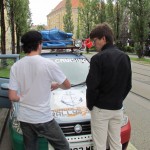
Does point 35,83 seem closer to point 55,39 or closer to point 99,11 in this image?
point 55,39

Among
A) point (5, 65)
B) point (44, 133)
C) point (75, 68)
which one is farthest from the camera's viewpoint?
point (5, 65)

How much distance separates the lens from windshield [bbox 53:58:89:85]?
616 cm

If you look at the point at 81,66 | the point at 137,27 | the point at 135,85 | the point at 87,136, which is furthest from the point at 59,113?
the point at 137,27

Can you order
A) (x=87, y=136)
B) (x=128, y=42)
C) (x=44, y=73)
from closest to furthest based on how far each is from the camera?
(x=44, y=73), (x=87, y=136), (x=128, y=42)

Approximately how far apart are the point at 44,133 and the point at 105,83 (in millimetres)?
860

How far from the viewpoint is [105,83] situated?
397 cm

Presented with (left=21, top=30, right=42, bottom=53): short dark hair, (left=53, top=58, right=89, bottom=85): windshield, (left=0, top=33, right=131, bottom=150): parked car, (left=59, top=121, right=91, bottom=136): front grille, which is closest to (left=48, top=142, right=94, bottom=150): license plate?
(left=0, top=33, right=131, bottom=150): parked car

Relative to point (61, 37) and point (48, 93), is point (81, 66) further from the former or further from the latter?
point (48, 93)

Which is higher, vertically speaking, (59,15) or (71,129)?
(59,15)

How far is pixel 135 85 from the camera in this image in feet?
47.4

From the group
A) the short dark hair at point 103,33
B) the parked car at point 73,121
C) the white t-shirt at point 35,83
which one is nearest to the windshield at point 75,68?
the parked car at point 73,121

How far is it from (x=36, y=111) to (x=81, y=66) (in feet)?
9.54

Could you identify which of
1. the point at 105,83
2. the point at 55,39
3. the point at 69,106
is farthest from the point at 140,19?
the point at 105,83

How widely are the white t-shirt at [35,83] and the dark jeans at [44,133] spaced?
0.21 feet
